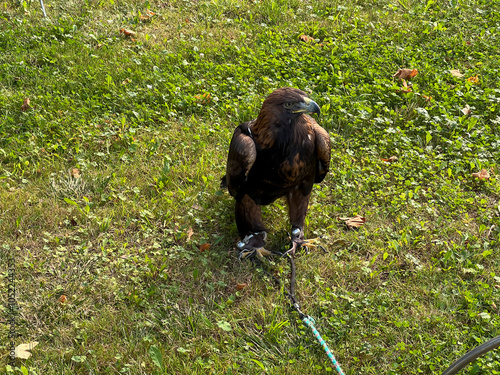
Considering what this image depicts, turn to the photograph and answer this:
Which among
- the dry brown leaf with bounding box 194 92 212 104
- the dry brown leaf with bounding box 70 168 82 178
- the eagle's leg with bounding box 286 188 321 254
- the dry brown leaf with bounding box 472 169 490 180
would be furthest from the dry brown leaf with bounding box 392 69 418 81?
the dry brown leaf with bounding box 70 168 82 178

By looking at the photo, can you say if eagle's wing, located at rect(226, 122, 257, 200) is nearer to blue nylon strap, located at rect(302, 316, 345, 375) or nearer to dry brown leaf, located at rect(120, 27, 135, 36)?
blue nylon strap, located at rect(302, 316, 345, 375)

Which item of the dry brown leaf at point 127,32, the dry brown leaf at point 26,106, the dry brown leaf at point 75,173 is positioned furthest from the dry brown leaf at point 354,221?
the dry brown leaf at point 127,32

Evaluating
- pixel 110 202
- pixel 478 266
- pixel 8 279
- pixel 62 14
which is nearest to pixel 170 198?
pixel 110 202

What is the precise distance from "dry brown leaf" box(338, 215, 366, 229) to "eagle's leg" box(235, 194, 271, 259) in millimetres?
740

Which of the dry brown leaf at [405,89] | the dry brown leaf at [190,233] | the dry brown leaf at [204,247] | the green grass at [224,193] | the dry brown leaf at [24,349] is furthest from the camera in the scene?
the dry brown leaf at [405,89]

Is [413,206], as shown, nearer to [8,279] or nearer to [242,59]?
[242,59]

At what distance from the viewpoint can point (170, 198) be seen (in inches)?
182

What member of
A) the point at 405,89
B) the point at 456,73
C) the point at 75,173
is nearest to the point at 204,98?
the point at 75,173

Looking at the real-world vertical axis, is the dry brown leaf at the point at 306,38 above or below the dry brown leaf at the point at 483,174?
above

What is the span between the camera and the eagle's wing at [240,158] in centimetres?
367

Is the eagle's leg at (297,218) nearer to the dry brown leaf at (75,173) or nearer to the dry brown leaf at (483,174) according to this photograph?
the dry brown leaf at (483,174)

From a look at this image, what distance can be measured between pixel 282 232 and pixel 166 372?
1.57 m

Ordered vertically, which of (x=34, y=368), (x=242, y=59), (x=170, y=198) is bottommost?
(x=34, y=368)

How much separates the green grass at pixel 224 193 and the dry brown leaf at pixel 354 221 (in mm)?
69
